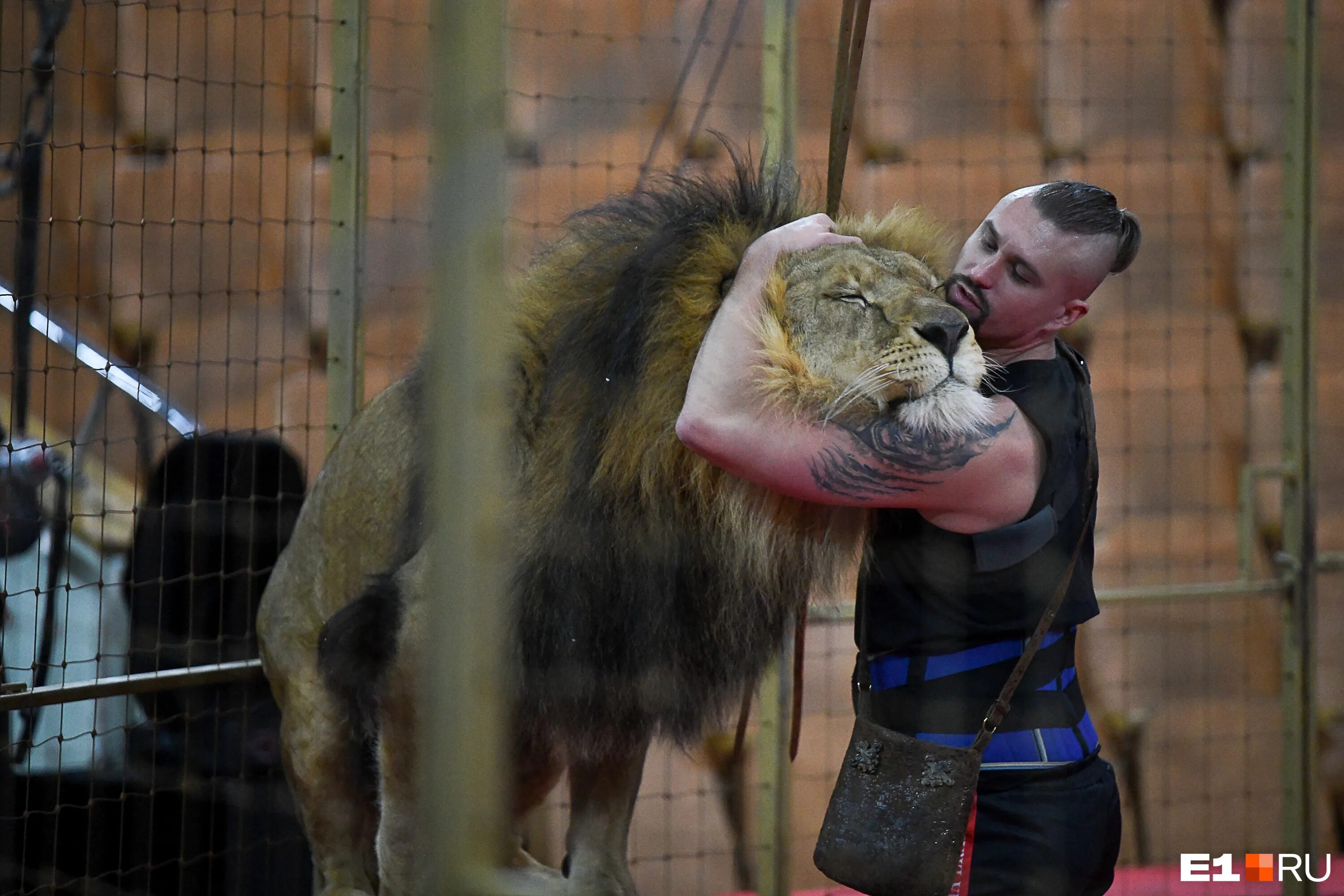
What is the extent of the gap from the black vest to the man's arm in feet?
0.08

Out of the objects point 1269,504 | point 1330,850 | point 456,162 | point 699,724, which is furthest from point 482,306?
point 1330,850

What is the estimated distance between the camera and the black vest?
1.38 meters

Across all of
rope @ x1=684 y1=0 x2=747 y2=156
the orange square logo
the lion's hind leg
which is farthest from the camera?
the orange square logo

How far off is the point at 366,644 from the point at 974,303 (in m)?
0.95

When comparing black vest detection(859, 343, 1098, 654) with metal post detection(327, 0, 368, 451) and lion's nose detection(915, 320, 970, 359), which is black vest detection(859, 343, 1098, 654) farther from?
metal post detection(327, 0, 368, 451)

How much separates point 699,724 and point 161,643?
1252 mm

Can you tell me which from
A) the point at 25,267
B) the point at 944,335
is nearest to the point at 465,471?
the point at 944,335

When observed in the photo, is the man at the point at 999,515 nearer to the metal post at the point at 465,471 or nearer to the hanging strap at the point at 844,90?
the hanging strap at the point at 844,90

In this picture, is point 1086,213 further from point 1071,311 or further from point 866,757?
point 866,757

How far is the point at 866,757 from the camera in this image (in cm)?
145

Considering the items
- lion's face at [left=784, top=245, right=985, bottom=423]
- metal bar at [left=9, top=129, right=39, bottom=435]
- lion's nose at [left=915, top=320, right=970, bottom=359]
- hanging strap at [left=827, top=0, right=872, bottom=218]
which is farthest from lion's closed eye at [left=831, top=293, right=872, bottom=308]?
metal bar at [left=9, top=129, right=39, bottom=435]

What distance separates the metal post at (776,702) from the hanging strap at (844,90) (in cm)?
72

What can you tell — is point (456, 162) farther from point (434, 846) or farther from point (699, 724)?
point (699, 724)

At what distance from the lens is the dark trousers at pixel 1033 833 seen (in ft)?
4.60
